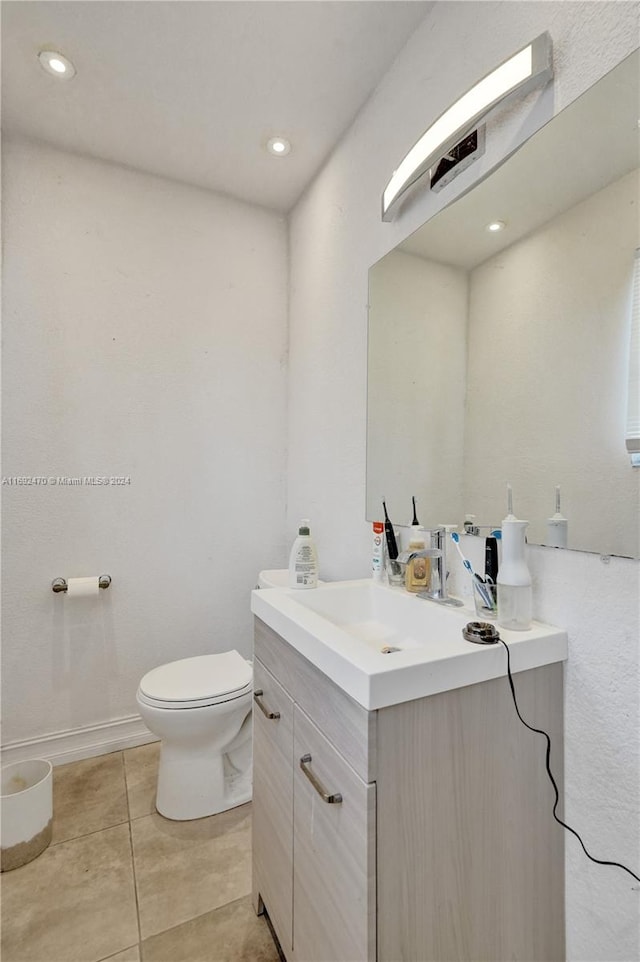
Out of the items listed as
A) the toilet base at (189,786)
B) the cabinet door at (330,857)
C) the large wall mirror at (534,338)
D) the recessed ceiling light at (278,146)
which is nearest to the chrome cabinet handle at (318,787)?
the cabinet door at (330,857)

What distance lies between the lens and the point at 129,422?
1.95m

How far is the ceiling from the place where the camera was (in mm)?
1304

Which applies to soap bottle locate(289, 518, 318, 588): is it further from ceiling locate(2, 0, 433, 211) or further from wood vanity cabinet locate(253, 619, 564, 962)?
ceiling locate(2, 0, 433, 211)

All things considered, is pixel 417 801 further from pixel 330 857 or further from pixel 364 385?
pixel 364 385

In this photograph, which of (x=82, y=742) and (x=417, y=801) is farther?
(x=82, y=742)

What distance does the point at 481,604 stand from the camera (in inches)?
38.9

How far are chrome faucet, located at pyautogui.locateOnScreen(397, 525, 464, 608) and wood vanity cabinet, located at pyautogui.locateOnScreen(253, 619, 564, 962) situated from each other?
0.32 metres

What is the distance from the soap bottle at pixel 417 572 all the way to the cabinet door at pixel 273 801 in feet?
1.46

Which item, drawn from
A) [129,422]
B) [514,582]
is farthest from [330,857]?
[129,422]

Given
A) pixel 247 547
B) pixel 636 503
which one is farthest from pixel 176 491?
pixel 636 503

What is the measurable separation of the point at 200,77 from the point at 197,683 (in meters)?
2.10

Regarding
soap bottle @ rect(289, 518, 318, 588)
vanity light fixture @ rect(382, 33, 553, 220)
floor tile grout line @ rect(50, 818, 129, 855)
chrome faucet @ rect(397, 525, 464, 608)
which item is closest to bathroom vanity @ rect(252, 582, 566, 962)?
chrome faucet @ rect(397, 525, 464, 608)

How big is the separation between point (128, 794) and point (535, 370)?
1.97 m

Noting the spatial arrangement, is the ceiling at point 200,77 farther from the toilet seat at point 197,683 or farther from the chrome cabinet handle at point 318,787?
the toilet seat at point 197,683
